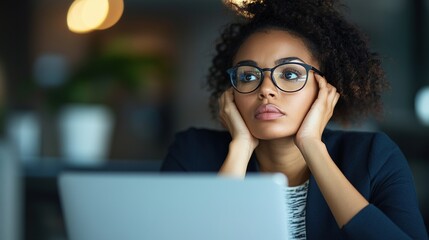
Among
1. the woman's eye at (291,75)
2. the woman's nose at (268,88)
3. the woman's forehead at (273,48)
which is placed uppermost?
A: the woman's forehead at (273,48)

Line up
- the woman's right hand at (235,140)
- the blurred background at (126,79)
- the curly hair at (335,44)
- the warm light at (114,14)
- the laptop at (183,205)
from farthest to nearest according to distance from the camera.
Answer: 1. the warm light at (114,14)
2. the blurred background at (126,79)
3. the curly hair at (335,44)
4. the woman's right hand at (235,140)
5. the laptop at (183,205)

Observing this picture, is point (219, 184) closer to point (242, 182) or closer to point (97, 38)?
point (242, 182)

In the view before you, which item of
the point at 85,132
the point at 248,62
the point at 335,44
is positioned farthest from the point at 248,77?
the point at 85,132

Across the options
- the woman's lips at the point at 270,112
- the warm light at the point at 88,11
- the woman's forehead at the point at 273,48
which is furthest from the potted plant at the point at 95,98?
the woman's lips at the point at 270,112

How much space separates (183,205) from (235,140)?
637mm

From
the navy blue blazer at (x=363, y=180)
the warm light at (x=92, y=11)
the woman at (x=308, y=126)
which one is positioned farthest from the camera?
the warm light at (x=92, y=11)

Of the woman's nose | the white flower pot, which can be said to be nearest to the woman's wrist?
the woman's nose

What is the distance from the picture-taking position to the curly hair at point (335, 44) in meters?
1.96

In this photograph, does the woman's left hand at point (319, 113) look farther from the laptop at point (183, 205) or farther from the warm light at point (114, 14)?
the warm light at point (114, 14)

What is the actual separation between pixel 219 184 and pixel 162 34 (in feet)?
17.6

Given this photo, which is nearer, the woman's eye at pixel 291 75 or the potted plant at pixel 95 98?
the woman's eye at pixel 291 75

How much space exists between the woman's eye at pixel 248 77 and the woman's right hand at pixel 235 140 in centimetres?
9

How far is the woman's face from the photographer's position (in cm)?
183

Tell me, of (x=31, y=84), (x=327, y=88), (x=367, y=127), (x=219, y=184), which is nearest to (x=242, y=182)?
(x=219, y=184)
